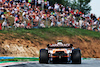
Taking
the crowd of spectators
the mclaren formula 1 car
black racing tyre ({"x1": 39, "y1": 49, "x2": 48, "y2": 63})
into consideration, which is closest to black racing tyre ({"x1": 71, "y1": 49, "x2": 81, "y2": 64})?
the mclaren formula 1 car

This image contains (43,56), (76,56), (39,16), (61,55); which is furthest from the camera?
(39,16)

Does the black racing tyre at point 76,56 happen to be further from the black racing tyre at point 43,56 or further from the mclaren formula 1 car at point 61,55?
the black racing tyre at point 43,56

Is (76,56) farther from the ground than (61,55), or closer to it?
closer to it

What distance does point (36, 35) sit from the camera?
3378 cm

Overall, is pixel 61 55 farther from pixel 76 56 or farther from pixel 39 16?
pixel 39 16

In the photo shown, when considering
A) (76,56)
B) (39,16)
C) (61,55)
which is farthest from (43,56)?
(39,16)

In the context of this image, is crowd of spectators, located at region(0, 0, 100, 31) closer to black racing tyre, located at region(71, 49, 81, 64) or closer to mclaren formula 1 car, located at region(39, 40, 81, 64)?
mclaren formula 1 car, located at region(39, 40, 81, 64)

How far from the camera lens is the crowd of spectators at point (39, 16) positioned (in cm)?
3259

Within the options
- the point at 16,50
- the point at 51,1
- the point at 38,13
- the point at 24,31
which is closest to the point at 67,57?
the point at 16,50

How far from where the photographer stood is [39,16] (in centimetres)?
3528

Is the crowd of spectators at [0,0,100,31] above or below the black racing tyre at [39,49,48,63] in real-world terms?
above

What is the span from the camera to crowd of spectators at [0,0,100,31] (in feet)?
107

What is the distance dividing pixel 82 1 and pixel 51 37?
3769 cm

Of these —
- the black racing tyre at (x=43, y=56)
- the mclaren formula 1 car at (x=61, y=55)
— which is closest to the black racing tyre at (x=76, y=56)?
the mclaren formula 1 car at (x=61, y=55)
